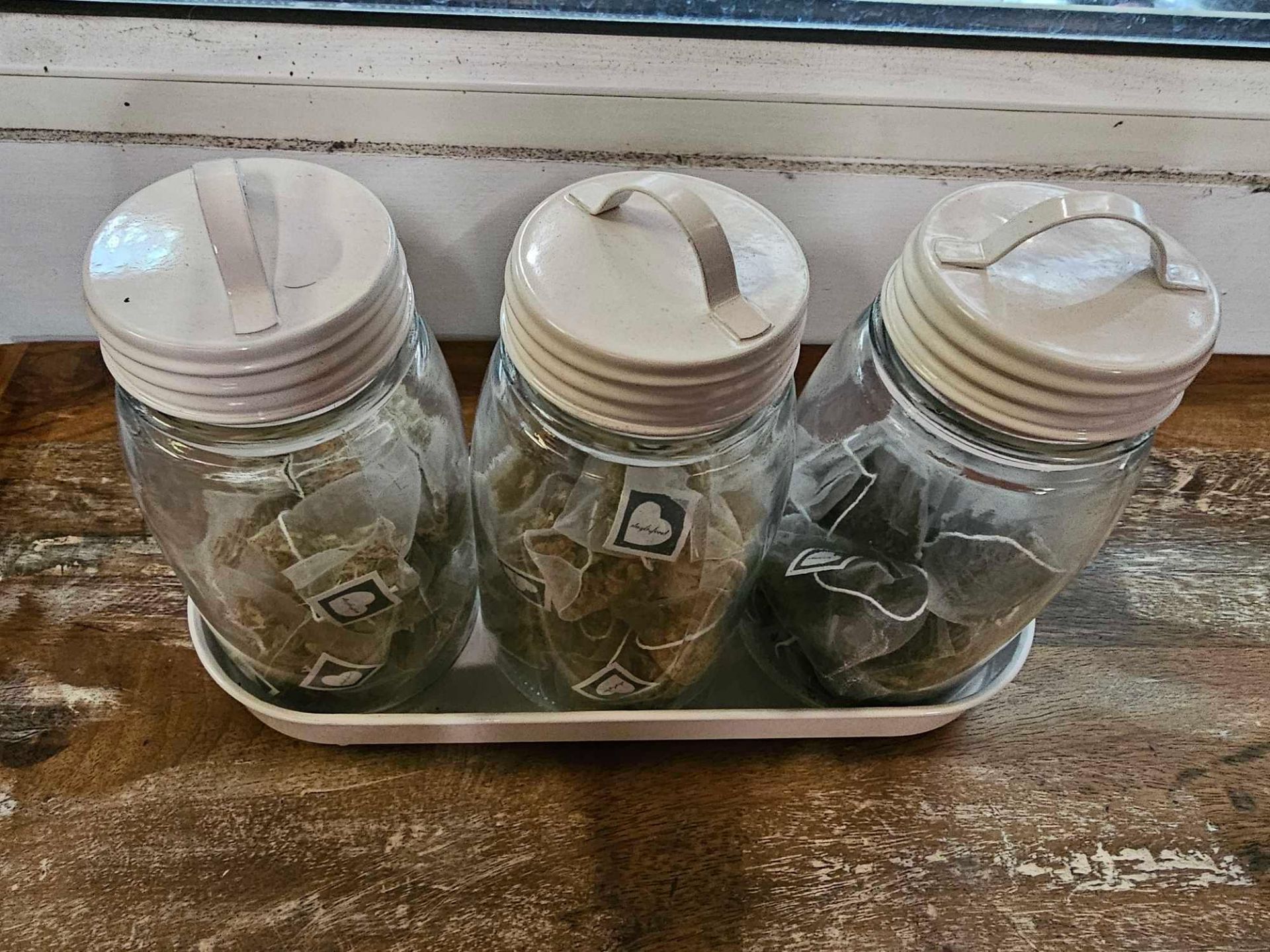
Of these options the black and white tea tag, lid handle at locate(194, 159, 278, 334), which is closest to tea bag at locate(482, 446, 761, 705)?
the black and white tea tag

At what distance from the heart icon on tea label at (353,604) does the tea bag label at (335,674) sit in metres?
0.03

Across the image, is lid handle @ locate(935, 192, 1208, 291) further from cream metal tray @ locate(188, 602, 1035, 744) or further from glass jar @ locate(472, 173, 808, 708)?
cream metal tray @ locate(188, 602, 1035, 744)

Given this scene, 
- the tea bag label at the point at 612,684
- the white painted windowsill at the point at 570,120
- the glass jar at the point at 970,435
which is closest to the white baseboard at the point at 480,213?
the white painted windowsill at the point at 570,120

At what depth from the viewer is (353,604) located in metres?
0.34

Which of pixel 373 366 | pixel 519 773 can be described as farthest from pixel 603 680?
pixel 373 366

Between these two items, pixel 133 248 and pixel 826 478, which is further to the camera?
pixel 826 478

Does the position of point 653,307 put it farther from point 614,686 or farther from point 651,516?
point 614,686

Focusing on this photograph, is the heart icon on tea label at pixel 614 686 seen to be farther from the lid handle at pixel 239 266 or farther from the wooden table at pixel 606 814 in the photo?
the lid handle at pixel 239 266

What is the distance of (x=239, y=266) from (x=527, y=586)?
15 centimetres

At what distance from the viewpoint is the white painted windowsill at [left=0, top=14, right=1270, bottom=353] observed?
0.41 m

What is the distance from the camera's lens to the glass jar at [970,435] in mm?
281

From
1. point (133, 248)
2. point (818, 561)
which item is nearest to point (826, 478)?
point (818, 561)

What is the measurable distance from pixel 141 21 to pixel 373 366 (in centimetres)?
24

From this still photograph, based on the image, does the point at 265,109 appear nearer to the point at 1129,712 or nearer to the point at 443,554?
the point at 443,554
